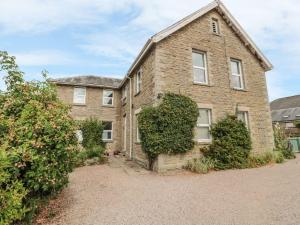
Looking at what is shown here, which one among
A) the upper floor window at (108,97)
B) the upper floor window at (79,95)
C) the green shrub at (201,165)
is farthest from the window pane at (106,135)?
the green shrub at (201,165)

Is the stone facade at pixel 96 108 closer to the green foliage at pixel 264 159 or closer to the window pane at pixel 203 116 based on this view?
the window pane at pixel 203 116

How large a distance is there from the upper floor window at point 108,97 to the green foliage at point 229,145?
11.2 metres

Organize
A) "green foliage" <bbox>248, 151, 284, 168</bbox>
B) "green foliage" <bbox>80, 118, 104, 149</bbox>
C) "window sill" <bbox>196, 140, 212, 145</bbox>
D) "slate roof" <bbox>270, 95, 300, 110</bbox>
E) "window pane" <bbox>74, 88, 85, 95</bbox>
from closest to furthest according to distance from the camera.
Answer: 1. "window sill" <bbox>196, 140, 212, 145</bbox>
2. "green foliage" <bbox>248, 151, 284, 168</bbox>
3. "green foliage" <bbox>80, 118, 104, 149</bbox>
4. "window pane" <bbox>74, 88, 85, 95</bbox>
5. "slate roof" <bbox>270, 95, 300, 110</bbox>

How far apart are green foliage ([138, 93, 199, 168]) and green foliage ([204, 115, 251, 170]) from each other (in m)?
1.35

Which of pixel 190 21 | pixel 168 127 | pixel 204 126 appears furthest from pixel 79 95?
pixel 204 126

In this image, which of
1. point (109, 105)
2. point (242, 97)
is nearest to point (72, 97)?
point (109, 105)

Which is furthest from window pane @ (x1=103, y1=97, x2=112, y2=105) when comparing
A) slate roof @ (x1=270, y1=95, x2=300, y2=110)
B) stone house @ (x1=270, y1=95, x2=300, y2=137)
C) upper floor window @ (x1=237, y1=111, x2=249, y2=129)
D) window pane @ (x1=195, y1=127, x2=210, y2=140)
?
slate roof @ (x1=270, y1=95, x2=300, y2=110)

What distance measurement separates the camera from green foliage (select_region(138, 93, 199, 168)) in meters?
9.72

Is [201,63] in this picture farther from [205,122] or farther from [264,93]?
[264,93]

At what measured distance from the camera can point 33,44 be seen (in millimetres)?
8938

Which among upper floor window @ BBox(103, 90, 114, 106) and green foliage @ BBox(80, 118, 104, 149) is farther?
upper floor window @ BBox(103, 90, 114, 106)

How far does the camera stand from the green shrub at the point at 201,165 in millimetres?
9441

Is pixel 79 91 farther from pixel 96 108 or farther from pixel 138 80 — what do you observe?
pixel 138 80

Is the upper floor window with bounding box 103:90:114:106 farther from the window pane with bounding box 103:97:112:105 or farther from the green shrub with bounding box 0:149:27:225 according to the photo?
the green shrub with bounding box 0:149:27:225
